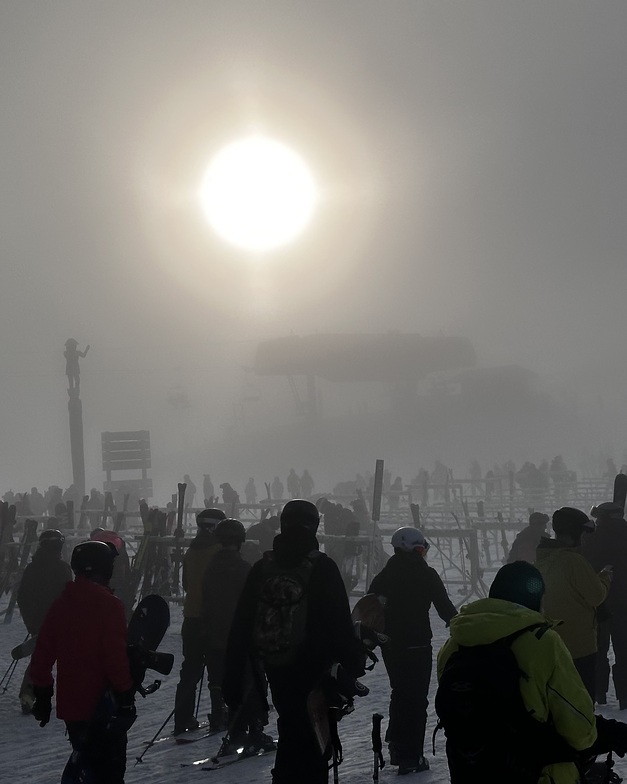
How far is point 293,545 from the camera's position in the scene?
560 centimetres

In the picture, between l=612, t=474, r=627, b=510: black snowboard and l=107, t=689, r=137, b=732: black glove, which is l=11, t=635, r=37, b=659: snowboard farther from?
l=612, t=474, r=627, b=510: black snowboard

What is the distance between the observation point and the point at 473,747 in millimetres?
3805

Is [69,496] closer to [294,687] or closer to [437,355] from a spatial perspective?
[294,687]

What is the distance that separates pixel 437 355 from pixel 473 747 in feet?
603

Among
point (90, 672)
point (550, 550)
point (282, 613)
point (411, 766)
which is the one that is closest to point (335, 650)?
point (282, 613)

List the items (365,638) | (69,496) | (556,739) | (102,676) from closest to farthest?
(556,739), (102,676), (365,638), (69,496)

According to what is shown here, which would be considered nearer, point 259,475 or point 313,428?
point 259,475

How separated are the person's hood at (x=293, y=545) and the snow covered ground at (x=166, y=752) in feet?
10.00

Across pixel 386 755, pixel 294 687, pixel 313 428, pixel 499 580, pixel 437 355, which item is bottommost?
pixel 386 755

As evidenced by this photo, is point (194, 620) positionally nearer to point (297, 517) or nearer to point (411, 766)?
point (411, 766)

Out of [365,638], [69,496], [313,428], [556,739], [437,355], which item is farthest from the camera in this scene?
[437,355]

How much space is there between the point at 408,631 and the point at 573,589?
129cm

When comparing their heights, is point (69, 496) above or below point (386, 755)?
above

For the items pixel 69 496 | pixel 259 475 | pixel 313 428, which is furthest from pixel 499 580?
pixel 313 428
